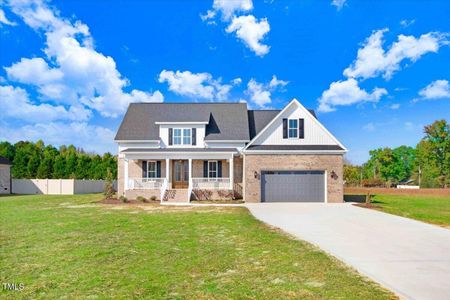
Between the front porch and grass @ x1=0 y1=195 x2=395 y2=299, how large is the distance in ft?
39.9

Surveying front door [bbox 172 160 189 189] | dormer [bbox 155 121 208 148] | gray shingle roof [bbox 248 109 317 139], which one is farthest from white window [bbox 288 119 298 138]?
front door [bbox 172 160 189 189]

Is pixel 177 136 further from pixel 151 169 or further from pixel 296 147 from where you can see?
pixel 296 147

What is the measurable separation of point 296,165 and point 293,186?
150cm

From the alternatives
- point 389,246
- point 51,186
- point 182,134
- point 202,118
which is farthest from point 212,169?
point 51,186

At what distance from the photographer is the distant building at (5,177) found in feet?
109

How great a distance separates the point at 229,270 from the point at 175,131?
20315 mm

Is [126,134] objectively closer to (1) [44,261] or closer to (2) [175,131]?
(2) [175,131]

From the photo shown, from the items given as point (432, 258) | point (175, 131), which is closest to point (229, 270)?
point (432, 258)

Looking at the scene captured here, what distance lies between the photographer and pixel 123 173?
2461cm

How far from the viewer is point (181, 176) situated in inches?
1001

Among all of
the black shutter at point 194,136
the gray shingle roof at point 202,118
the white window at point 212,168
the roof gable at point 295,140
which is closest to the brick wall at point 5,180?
the gray shingle roof at point 202,118

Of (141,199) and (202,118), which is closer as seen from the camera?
(141,199)

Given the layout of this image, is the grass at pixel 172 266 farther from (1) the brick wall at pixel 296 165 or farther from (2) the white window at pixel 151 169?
(2) the white window at pixel 151 169

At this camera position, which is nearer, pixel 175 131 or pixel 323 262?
pixel 323 262
